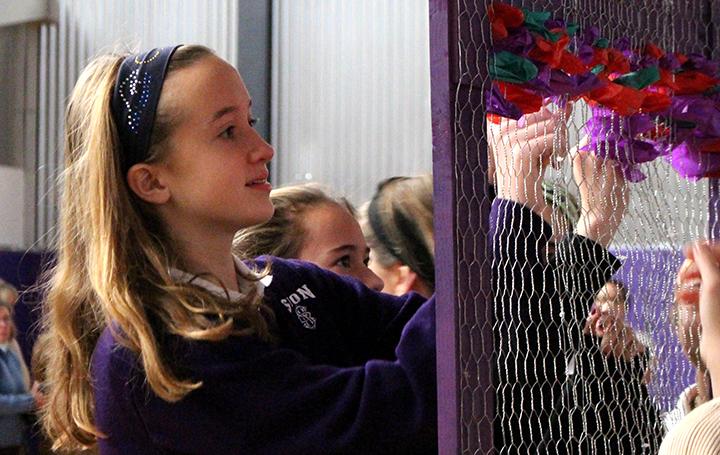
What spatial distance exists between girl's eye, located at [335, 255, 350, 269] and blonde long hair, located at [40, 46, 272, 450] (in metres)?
0.46

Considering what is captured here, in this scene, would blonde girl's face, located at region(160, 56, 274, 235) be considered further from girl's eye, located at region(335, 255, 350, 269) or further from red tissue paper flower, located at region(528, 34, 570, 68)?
girl's eye, located at region(335, 255, 350, 269)

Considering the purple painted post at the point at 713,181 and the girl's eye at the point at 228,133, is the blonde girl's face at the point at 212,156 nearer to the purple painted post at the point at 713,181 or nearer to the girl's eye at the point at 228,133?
the girl's eye at the point at 228,133

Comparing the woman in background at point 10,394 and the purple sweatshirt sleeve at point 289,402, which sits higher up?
the purple sweatshirt sleeve at point 289,402

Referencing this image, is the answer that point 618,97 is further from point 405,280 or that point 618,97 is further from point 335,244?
point 405,280

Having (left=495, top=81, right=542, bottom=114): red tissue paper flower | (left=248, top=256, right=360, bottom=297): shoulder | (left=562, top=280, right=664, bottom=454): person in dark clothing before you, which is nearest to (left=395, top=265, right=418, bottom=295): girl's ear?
(left=248, top=256, right=360, bottom=297): shoulder

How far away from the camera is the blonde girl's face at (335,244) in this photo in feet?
4.58

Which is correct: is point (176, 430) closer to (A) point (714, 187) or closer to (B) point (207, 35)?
(A) point (714, 187)

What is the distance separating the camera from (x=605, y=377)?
888mm

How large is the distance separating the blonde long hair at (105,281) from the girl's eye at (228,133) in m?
0.04

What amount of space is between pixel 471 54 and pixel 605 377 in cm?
27

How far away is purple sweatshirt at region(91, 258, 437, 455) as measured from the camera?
32.4 inches

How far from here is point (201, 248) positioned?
94 cm

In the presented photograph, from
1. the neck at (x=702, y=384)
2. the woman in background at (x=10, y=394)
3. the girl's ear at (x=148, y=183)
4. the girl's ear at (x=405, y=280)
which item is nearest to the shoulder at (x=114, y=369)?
the girl's ear at (x=148, y=183)

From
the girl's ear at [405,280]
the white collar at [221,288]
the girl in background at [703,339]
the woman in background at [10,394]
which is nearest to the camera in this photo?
the girl in background at [703,339]
